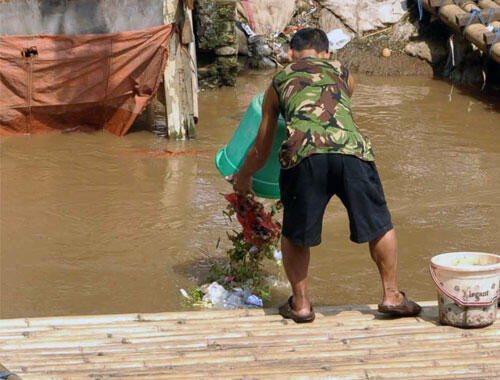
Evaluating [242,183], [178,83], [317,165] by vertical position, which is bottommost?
[178,83]

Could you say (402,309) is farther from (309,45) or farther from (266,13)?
(266,13)

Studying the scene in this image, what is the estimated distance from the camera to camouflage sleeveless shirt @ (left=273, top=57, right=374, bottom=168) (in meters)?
4.12

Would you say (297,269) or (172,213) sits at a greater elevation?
(297,269)

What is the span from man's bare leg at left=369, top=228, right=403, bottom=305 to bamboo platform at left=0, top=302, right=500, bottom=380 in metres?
0.12

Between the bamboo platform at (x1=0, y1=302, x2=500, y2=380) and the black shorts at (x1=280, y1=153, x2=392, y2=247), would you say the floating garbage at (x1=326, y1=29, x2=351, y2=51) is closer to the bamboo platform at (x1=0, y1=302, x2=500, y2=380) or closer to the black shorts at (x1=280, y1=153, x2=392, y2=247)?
the bamboo platform at (x1=0, y1=302, x2=500, y2=380)

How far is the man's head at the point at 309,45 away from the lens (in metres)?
4.44

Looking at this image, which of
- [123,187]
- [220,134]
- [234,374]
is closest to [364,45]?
[220,134]

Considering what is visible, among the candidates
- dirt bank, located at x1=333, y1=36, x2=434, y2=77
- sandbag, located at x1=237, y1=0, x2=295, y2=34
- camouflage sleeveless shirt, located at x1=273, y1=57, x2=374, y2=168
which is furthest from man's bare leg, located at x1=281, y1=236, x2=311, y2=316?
sandbag, located at x1=237, y1=0, x2=295, y2=34

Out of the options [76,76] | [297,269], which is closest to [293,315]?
[297,269]

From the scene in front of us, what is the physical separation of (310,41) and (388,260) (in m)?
1.22

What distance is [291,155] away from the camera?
4.15 meters

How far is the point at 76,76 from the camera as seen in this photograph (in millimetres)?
9539

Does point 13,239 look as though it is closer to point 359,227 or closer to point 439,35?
point 359,227

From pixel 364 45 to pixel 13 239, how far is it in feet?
27.4
